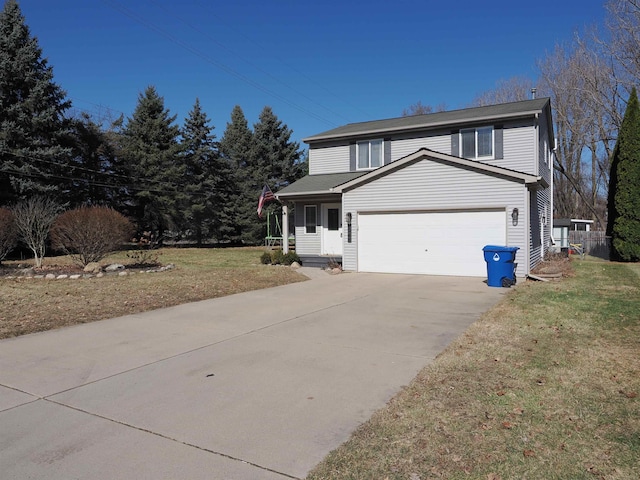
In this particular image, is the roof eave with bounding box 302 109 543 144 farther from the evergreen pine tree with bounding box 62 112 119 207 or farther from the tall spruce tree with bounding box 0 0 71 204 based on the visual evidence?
the evergreen pine tree with bounding box 62 112 119 207

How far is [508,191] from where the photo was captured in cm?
1310

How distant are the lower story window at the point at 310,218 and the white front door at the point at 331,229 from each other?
0.42 metres

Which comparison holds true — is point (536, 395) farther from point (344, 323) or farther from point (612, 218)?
point (612, 218)

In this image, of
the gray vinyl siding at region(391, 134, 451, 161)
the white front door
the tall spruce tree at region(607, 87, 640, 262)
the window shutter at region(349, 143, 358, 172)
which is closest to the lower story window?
the white front door

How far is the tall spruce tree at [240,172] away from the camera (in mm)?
37531

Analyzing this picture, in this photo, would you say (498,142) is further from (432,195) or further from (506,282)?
(506,282)

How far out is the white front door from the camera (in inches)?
696

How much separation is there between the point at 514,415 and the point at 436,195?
1102 cm

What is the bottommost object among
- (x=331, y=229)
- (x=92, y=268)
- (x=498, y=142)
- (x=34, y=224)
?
(x=92, y=268)

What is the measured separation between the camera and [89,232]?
13.9m

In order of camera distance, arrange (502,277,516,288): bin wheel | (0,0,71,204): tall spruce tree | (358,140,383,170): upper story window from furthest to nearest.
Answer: (0,0,71,204): tall spruce tree < (358,140,383,170): upper story window < (502,277,516,288): bin wheel

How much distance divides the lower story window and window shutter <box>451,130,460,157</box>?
5826mm

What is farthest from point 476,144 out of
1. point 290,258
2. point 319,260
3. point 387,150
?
point 290,258

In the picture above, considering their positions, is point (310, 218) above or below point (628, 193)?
below
